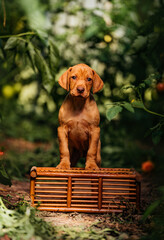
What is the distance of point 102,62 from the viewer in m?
3.79

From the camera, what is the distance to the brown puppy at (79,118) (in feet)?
7.06

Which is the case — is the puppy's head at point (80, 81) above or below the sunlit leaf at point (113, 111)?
above

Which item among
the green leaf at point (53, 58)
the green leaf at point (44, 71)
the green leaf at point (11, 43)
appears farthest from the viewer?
the green leaf at point (53, 58)

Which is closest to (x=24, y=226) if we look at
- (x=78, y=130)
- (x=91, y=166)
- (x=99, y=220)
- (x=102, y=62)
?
(x=99, y=220)

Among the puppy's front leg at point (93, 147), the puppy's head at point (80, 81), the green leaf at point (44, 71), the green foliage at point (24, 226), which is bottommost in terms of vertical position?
the green foliage at point (24, 226)

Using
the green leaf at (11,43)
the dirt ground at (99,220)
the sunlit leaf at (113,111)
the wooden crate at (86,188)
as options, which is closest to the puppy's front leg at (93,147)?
the wooden crate at (86,188)

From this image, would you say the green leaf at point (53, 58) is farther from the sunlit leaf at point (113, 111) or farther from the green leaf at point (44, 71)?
the sunlit leaf at point (113, 111)

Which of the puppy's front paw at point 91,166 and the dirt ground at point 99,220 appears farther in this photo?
the puppy's front paw at point 91,166

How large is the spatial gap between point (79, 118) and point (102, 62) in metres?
1.76

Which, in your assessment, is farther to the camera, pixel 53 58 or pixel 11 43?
pixel 53 58

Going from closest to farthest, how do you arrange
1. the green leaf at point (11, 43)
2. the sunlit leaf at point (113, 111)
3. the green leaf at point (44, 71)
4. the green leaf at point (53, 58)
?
1. the sunlit leaf at point (113, 111)
2. the green leaf at point (11, 43)
3. the green leaf at point (44, 71)
4. the green leaf at point (53, 58)

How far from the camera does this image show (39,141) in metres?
A: 5.39

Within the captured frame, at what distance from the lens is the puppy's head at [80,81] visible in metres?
2.08

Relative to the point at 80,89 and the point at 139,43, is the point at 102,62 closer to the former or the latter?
the point at 139,43
